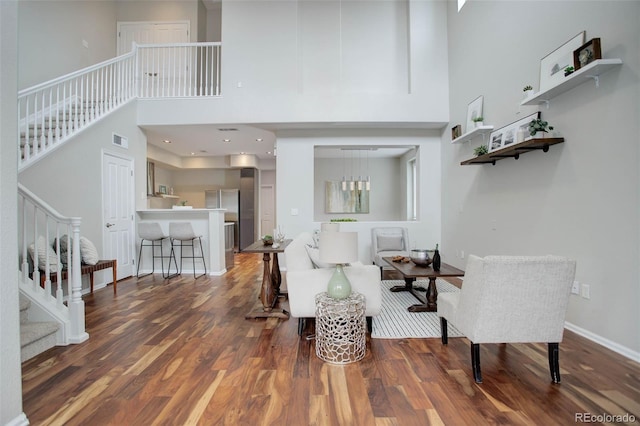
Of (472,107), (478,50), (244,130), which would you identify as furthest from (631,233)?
(244,130)

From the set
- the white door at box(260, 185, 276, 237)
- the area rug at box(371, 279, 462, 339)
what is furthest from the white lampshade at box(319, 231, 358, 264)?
the white door at box(260, 185, 276, 237)

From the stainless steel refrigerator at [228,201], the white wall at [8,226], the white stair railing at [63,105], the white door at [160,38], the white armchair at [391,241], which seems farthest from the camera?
the stainless steel refrigerator at [228,201]

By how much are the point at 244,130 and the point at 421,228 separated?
3880mm

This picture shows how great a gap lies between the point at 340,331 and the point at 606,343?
2199 mm

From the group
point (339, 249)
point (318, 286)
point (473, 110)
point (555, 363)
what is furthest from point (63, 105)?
point (555, 363)

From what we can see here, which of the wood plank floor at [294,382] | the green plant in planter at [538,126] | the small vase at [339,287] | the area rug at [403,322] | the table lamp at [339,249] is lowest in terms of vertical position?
the area rug at [403,322]

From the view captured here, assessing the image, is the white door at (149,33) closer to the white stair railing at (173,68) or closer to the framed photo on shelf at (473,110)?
the white stair railing at (173,68)

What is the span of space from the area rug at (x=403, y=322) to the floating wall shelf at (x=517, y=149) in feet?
6.40

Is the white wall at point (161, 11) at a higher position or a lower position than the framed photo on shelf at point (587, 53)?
higher

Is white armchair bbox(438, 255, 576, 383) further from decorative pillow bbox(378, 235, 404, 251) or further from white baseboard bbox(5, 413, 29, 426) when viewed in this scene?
decorative pillow bbox(378, 235, 404, 251)

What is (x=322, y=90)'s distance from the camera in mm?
5668

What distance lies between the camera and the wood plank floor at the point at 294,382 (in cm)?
169

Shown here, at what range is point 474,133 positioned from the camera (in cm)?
423

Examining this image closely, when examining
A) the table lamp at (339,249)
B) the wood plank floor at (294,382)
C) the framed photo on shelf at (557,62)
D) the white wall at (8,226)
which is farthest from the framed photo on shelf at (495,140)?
the white wall at (8,226)
